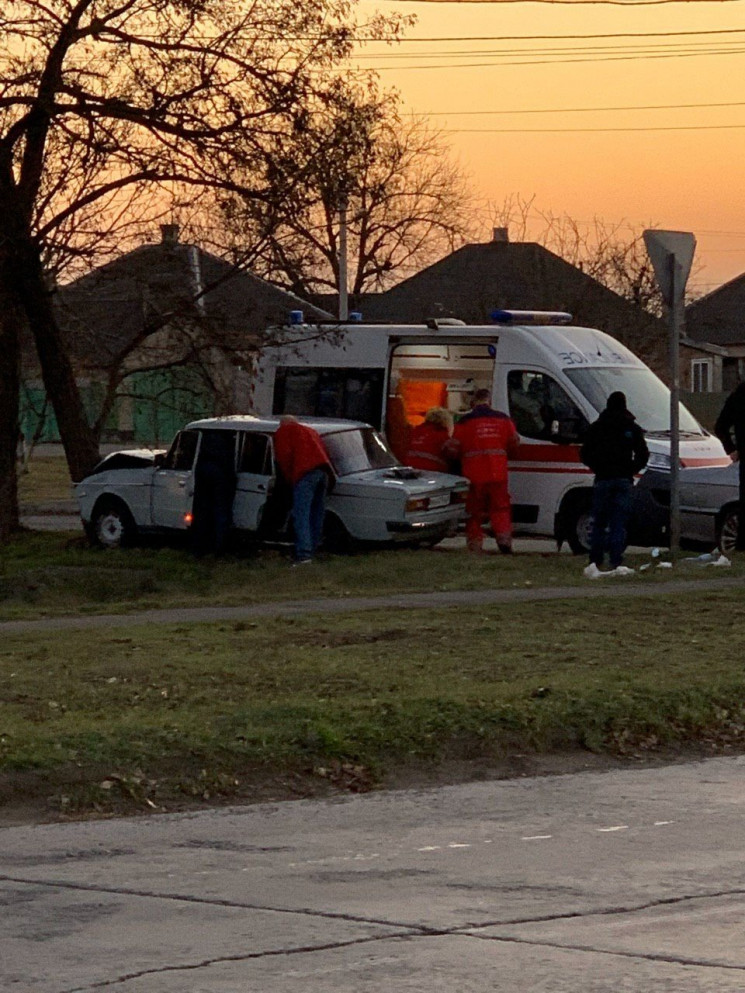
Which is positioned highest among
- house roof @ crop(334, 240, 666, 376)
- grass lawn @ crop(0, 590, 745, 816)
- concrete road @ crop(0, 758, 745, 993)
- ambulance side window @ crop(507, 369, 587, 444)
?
house roof @ crop(334, 240, 666, 376)

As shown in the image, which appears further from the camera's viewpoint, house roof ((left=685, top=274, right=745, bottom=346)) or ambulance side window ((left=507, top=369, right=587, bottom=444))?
house roof ((left=685, top=274, right=745, bottom=346))

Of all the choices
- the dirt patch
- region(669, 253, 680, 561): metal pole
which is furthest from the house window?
the dirt patch

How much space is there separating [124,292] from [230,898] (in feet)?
55.6

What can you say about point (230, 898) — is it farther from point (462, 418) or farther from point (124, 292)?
point (124, 292)

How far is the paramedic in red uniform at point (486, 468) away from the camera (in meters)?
20.1

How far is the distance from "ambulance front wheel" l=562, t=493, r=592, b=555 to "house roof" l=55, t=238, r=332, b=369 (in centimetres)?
455

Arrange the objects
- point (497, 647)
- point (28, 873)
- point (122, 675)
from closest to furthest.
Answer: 1. point (28, 873)
2. point (122, 675)
3. point (497, 647)

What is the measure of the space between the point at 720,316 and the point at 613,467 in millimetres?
56104

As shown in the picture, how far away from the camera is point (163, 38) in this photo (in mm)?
21453

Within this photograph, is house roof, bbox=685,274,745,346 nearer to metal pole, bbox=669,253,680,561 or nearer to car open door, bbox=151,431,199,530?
car open door, bbox=151,431,199,530

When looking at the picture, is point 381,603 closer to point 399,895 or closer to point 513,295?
point 399,895

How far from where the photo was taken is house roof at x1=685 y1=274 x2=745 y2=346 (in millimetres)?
71188

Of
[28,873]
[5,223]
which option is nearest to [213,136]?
[5,223]

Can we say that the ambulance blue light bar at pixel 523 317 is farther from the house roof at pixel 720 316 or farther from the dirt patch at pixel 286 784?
the house roof at pixel 720 316
